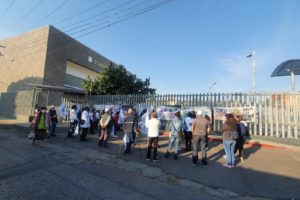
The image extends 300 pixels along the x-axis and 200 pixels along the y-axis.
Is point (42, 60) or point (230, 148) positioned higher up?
point (42, 60)

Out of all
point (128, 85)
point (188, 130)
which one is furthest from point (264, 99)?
point (128, 85)

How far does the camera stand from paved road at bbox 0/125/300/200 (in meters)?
4.92

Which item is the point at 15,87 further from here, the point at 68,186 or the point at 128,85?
the point at 68,186

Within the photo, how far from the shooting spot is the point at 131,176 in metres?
6.11

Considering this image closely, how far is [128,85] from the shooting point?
68.5ft

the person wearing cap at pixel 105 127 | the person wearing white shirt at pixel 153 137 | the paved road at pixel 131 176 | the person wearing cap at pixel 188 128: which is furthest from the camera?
the person wearing cap at pixel 105 127

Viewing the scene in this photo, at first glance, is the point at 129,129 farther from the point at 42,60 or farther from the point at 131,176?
the point at 42,60

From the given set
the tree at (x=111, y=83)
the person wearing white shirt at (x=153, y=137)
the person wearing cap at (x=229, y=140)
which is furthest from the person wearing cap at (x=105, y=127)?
the tree at (x=111, y=83)

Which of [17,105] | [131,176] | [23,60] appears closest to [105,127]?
[131,176]

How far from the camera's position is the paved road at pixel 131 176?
492 cm

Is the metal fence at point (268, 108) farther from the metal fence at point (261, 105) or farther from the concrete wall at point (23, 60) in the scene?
the concrete wall at point (23, 60)

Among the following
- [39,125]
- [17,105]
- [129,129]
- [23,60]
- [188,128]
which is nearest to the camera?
[129,129]

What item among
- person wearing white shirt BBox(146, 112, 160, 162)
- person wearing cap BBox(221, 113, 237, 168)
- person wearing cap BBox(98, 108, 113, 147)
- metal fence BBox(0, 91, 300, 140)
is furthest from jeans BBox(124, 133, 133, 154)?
metal fence BBox(0, 91, 300, 140)

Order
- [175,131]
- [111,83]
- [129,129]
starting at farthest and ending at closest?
[111,83] < [129,129] < [175,131]
